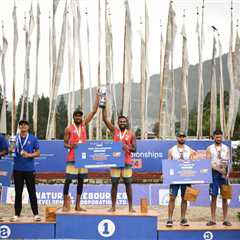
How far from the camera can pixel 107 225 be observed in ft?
24.0

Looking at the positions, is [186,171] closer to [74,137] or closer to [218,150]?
[218,150]

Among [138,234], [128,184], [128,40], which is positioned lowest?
[138,234]

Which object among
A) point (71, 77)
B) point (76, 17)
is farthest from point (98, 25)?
point (71, 77)

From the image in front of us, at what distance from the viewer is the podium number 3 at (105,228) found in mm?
7309

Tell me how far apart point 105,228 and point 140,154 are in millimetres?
8147

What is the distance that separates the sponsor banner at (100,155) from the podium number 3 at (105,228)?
87cm

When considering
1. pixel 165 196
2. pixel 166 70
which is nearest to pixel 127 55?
pixel 166 70

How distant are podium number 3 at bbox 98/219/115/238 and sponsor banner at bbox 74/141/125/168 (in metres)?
0.87

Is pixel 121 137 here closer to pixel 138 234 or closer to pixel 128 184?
pixel 128 184

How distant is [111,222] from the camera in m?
7.32

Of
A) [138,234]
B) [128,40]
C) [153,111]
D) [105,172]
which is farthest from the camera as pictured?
[153,111]

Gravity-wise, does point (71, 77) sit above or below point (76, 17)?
below

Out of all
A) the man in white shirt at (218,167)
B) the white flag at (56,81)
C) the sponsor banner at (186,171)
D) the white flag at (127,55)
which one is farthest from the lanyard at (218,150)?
the white flag at (56,81)

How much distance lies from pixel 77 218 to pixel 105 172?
26.5ft
